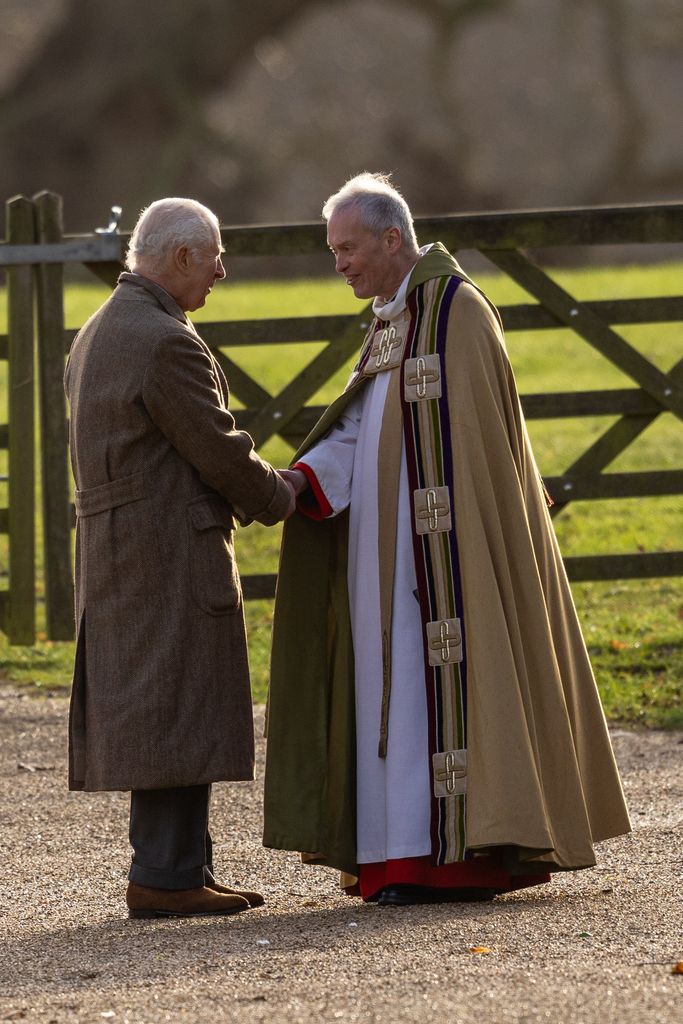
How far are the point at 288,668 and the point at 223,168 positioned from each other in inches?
1172

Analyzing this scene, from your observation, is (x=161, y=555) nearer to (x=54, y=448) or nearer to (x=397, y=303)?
(x=397, y=303)

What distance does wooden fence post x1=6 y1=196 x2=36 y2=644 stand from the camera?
25.9 feet

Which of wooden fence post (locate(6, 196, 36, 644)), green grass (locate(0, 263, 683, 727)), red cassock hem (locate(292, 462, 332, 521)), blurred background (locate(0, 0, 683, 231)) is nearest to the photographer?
red cassock hem (locate(292, 462, 332, 521))

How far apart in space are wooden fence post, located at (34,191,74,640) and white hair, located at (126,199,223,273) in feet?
10.7

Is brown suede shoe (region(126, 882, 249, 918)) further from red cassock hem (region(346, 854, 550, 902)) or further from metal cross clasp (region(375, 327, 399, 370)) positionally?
metal cross clasp (region(375, 327, 399, 370))

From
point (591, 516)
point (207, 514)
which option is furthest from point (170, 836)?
point (591, 516)

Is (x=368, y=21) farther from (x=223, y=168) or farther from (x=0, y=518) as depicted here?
(x=0, y=518)

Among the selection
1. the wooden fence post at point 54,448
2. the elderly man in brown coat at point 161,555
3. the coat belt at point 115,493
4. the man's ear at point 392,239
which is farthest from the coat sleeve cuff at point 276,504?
the wooden fence post at point 54,448

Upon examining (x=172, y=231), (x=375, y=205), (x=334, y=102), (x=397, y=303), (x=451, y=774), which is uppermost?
(x=334, y=102)

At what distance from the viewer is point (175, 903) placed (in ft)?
15.7

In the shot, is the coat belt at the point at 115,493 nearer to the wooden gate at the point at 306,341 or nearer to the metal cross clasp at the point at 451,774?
the metal cross clasp at the point at 451,774

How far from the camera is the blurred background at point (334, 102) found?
112ft

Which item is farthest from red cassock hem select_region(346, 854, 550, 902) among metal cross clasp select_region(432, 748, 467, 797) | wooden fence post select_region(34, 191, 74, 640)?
wooden fence post select_region(34, 191, 74, 640)

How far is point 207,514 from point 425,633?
0.70 meters
